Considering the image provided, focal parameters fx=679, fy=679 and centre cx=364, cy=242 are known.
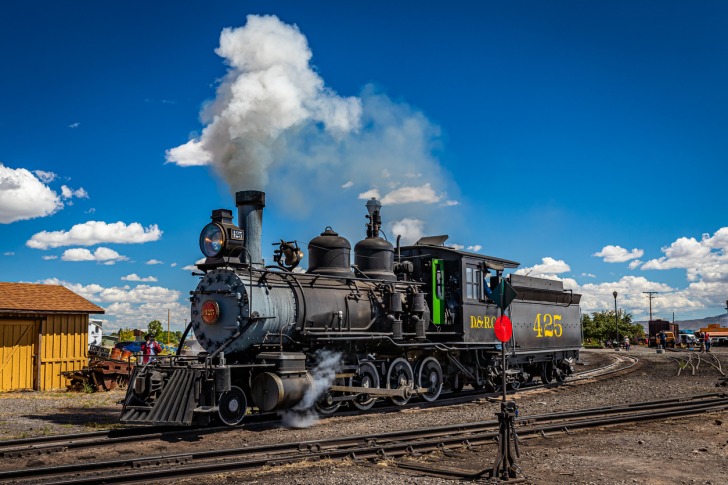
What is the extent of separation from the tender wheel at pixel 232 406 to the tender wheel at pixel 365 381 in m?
2.89

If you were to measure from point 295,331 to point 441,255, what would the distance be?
5389 mm

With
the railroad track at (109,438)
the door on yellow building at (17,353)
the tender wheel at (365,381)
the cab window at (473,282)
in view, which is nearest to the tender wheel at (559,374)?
the cab window at (473,282)

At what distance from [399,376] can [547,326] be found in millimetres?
6868

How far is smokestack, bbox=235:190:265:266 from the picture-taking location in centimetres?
1273

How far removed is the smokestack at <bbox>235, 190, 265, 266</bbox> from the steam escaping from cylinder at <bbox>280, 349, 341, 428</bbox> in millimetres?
2329

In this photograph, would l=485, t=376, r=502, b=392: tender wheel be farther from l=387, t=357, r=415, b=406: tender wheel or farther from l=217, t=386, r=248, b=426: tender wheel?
l=217, t=386, r=248, b=426: tender wheel

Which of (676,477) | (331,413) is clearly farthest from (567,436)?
(331,413)

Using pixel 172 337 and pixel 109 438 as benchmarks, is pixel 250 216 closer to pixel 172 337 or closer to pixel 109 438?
pixel 109 438

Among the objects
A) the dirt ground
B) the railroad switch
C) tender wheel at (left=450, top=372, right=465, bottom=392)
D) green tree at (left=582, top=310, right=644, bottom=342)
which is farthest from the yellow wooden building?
green tree at (left=582, top=310, right=644, bottom=342)

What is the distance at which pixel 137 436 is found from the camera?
34.7 ft

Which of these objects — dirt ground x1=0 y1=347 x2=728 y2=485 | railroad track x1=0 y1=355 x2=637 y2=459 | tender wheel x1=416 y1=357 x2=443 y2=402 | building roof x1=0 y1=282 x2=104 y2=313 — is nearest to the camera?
dirt ground x1=0 y1=347 x2=728 y2=485

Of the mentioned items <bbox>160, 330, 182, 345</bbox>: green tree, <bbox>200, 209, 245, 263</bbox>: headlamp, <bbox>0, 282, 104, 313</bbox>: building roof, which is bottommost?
<bbox>160, 330, 182, 345</bbox>: green tree

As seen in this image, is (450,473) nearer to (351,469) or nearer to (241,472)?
(351,469)

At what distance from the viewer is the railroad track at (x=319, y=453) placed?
7.82 m
